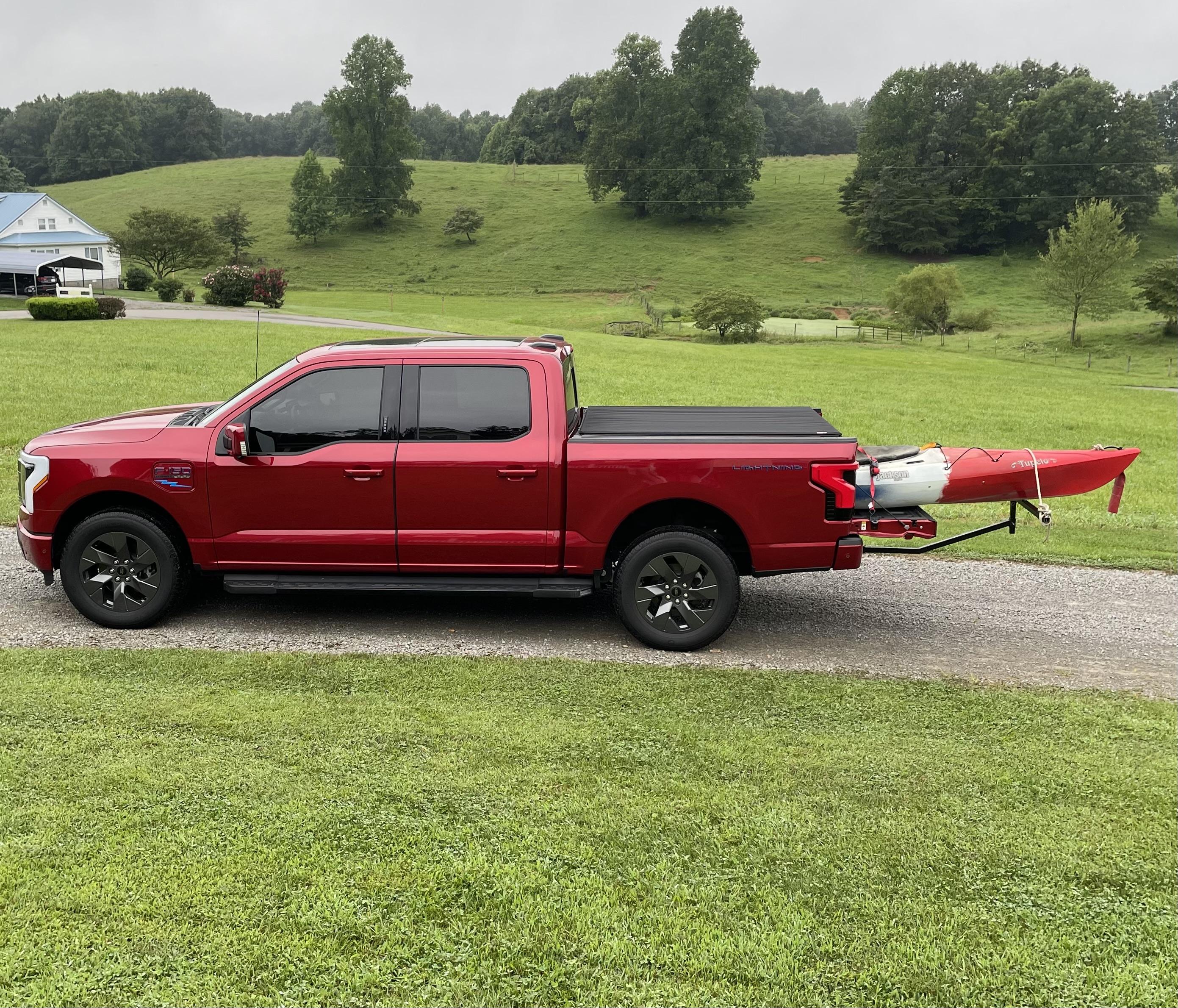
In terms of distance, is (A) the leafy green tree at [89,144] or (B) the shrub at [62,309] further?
(A) the leafy green tree at [89,144]

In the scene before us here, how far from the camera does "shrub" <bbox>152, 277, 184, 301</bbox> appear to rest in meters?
48.3

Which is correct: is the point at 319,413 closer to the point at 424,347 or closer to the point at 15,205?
the point at 424,347

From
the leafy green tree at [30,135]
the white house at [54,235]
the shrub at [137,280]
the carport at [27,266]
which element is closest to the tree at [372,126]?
the white house at [54,235]

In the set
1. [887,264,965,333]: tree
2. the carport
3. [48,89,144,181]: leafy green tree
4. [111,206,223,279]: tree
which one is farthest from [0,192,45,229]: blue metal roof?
[48,89,144,181]: leafy green tree

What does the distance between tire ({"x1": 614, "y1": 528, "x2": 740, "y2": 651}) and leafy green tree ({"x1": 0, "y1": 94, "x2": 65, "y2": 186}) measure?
158650 millimetres

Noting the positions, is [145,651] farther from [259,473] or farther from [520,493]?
[520,493]

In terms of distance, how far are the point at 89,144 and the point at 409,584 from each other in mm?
153677

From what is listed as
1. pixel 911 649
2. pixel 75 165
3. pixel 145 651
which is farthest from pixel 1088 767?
pixel 75 165

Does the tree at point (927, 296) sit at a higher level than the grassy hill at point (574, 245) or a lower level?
lower

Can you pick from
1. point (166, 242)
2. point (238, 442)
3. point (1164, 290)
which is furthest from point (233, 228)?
point (238, 442)

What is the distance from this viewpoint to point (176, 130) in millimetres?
150875

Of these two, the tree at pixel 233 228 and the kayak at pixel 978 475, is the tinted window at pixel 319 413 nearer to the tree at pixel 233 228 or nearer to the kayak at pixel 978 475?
the kayak at pixel 978 475

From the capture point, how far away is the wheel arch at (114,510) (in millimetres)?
6969

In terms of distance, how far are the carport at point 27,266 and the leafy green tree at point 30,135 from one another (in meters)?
102
